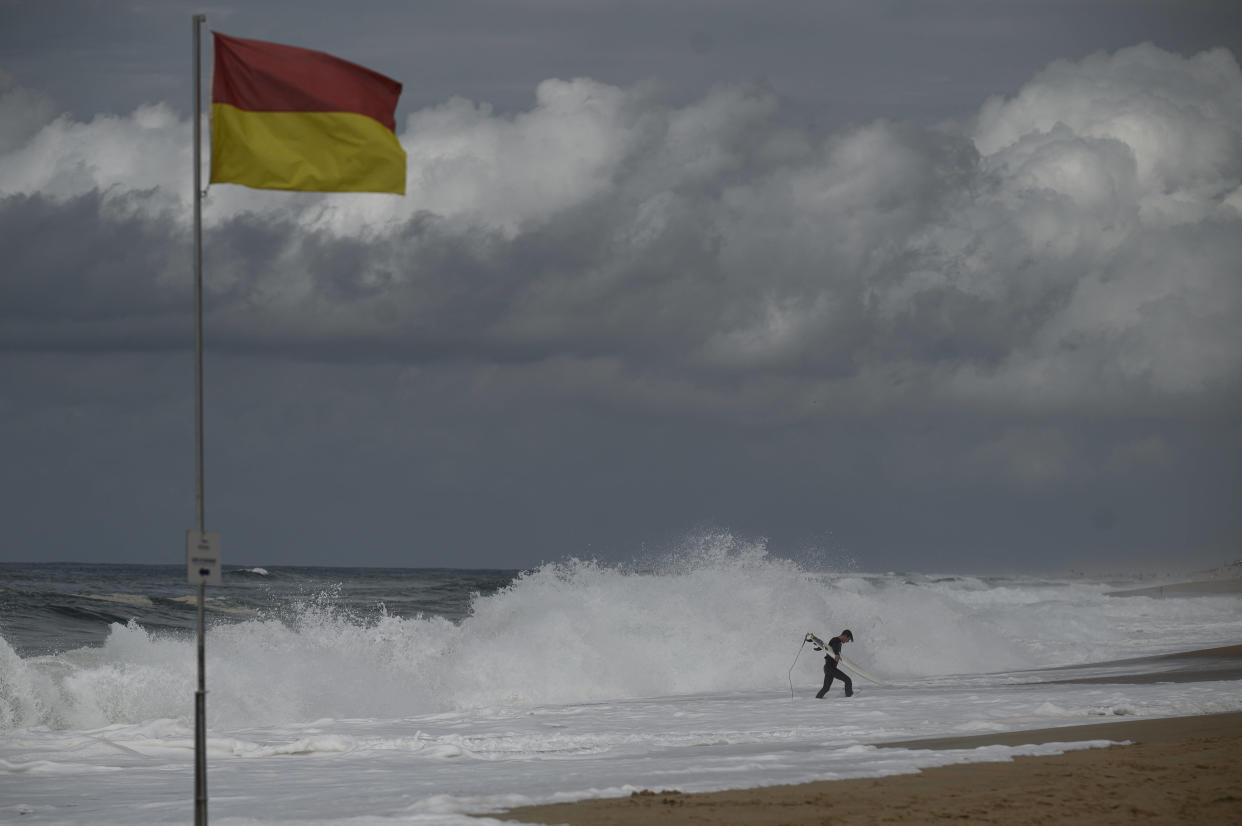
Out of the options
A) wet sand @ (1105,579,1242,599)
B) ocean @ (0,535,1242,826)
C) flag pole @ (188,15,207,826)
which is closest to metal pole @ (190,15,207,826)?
flag pole @ (188,15,207,826)

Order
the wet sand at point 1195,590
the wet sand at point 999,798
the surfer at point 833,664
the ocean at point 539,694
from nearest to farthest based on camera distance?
the wet sand at point 999,798 → the ocean at point 539,694 → the surfer at point 833,664 → the wet sand at point 1195,590

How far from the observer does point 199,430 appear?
8961 mm

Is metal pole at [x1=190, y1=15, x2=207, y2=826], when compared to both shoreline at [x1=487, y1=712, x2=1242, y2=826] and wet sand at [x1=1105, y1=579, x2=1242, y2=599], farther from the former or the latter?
wet sand at [x1=1105, y1=579, x2=1242, y2=599]

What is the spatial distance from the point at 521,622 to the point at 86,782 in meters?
16.6

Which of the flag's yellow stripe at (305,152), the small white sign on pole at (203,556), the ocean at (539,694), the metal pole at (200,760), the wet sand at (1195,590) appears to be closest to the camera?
the metal pole at (200,760)

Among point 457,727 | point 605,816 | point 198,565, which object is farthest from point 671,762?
point 198,565

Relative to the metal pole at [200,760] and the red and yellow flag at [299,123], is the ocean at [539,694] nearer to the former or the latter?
the metal pole at [200,760]

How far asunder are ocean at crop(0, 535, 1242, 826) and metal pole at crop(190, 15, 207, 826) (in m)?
2.22

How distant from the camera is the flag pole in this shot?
8836 mm

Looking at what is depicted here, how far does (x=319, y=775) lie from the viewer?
46.6ft

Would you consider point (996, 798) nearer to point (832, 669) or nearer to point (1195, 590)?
point (832, 669)

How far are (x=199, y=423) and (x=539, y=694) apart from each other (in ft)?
57.1

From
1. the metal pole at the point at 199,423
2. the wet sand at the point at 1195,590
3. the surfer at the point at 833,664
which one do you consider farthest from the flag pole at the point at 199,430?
the wet sand at the point at 1195,590

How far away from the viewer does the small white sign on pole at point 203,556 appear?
8969 millimetres
